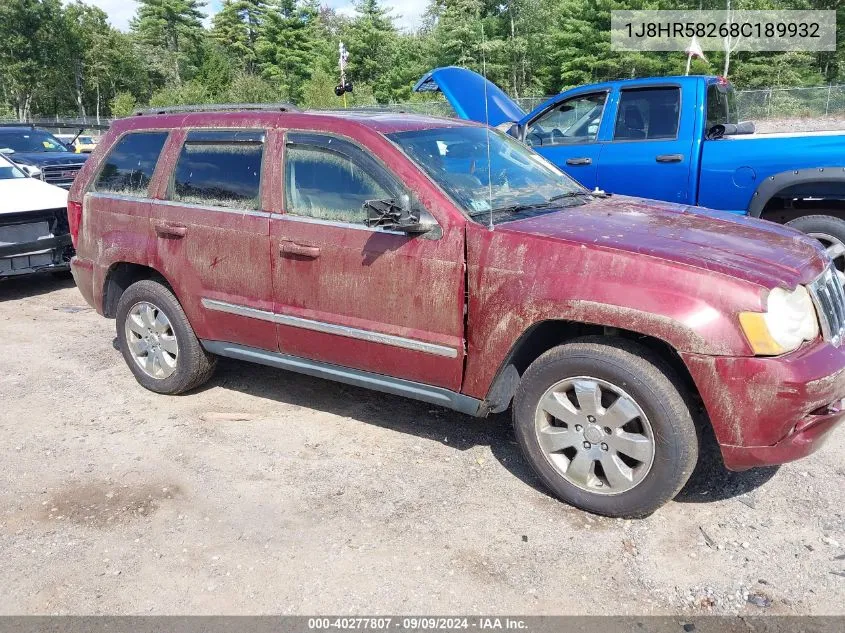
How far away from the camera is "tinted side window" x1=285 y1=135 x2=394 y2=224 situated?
3.91m

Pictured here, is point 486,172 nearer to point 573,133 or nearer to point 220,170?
point 220,170

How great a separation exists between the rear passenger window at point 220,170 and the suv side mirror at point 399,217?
1041mm

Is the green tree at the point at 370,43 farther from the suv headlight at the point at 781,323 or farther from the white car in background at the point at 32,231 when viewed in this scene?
the suv headlight at the point at 781,323

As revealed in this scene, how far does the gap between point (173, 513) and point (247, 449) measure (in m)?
0.74

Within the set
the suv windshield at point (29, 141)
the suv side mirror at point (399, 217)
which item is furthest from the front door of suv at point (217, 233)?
the suv windshield at point (29, 141)

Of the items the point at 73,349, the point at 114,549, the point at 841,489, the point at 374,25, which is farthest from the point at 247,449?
the point at 374,25

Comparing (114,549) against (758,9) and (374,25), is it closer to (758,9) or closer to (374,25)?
(758,9)

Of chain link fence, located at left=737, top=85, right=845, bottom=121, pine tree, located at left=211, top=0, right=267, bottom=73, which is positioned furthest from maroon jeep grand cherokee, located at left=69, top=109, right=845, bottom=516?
pine tree, located at left=211, top=0, right=267, bottom=73

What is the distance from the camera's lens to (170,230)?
467 centimetres

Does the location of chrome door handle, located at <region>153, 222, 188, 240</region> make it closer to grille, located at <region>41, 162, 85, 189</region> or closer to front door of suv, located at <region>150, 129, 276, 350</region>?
front door of suv, located at <region>150, 129, 276, 350</region>

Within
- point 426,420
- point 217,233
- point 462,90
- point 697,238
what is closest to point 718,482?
point 697,238

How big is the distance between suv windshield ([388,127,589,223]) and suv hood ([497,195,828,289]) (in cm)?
22

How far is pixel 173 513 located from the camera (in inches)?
143

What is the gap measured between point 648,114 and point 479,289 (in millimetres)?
4228
